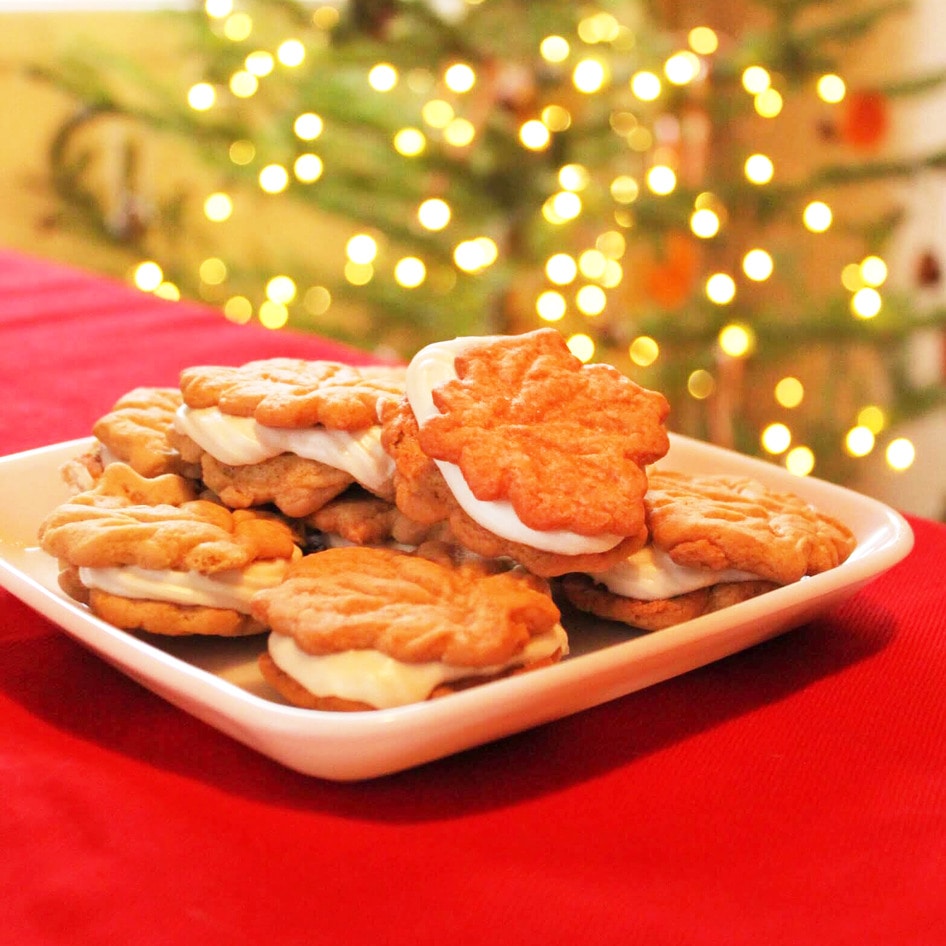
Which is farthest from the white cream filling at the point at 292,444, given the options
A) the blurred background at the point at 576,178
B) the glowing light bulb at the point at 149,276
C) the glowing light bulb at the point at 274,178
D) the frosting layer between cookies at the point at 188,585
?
the glowing light bulb at the point at 149,276

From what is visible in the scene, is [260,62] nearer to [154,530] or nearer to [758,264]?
[758,264]

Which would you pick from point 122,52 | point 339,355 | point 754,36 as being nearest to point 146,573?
point 339,355

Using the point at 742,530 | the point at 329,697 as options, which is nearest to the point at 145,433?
the point at 329,697

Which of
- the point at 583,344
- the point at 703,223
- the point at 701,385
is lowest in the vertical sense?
the point at 701,385

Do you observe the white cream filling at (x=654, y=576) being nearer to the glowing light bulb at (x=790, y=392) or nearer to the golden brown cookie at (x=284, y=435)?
the golden brown cookie at (x=284, y=435)

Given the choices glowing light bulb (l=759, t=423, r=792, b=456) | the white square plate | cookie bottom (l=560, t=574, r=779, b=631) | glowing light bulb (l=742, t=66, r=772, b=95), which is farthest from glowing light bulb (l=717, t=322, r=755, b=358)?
cookie bottom (l=560, t=574, r=779, b=631)
